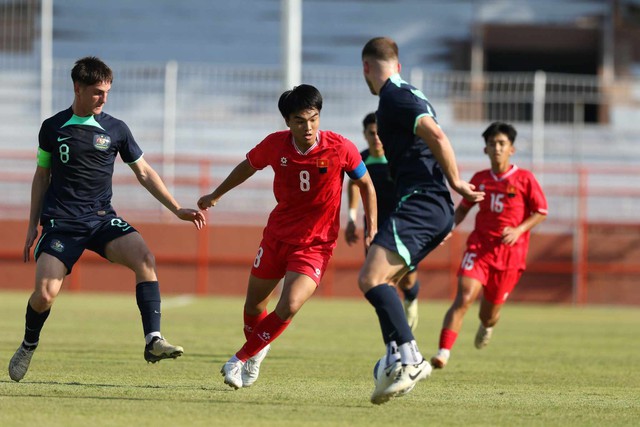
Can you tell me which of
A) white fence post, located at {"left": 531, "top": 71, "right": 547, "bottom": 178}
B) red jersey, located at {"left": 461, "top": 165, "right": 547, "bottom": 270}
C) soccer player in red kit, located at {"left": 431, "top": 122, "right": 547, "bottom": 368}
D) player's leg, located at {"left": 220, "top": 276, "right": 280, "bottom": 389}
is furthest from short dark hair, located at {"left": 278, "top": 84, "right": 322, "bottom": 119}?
white fence post, located at {"left": 531, "top": 71, "right": 547, "bottom": 178}

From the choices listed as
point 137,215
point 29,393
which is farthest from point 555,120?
point 29,393

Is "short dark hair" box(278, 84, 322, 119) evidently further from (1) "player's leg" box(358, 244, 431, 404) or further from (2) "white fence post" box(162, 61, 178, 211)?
(2) "white fence post" box(162, 61, 178, 211)

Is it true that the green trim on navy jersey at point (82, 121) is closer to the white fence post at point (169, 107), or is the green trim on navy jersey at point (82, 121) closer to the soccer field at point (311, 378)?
the soccer field at point (311, 378)

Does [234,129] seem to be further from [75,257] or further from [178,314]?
[75,257]

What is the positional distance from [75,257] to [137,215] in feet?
42.1

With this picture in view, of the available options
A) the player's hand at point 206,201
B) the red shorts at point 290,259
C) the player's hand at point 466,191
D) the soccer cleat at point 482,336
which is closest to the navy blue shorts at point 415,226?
the player's hand at point 466,191

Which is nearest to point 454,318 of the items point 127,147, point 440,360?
point 440,360

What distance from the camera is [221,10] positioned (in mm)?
25375

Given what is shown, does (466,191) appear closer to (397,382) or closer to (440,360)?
(397,382)

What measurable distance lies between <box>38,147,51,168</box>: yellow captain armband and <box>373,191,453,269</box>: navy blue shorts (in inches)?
93.7

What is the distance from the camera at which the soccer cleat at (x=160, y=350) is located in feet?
24.6

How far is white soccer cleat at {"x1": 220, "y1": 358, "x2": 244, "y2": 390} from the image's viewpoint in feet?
23.8

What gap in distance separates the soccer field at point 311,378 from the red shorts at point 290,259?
2.48ft

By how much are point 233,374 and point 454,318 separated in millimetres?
2565
